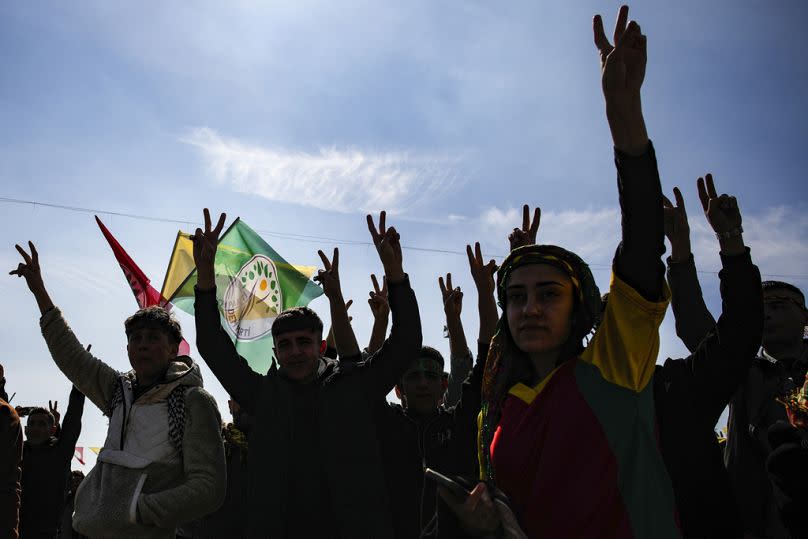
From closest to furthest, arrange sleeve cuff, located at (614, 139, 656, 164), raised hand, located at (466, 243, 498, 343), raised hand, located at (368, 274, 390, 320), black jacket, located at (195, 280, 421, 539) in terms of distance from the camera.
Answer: sleeve cuff, located at (614, 139, 656, 164) < black jacket, located at (195, 280, 421, 539) < raised hand, located at (466, 243, 498, 343) < raised hand, located at (368, 274, 390, 320)

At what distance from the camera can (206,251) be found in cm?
398

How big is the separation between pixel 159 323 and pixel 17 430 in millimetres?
1704

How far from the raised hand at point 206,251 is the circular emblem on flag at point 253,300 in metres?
3.63

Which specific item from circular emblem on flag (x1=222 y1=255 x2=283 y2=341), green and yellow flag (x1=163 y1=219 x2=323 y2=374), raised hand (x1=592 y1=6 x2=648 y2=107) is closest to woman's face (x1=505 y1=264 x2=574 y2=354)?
raised hand (x1=592 y1=6 x2=648 y2=107)

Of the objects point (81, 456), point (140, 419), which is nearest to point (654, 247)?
point (140, 419)

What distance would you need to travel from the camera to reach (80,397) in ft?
17.4

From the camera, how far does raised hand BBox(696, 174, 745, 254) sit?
7.79ft

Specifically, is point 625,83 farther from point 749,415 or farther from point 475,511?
point 749,415

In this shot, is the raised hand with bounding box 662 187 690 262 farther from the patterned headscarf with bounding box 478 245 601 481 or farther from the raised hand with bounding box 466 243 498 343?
the patterned headscarf with bounding box 478 245 601 481

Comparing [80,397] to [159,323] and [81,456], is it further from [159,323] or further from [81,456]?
[81,456]

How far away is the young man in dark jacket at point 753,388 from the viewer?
3.25 meters

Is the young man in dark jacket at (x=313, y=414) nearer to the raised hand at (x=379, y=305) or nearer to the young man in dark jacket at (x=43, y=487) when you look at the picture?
the raised hand at (x=379, y=305)

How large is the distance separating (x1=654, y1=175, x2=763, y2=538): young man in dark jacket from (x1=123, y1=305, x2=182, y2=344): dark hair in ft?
9.02

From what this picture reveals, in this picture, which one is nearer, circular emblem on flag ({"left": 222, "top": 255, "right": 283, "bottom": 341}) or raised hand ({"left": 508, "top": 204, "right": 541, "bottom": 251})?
raised hand ({"left": 508, "top": 204, "right": 541, "bottom": 251})
